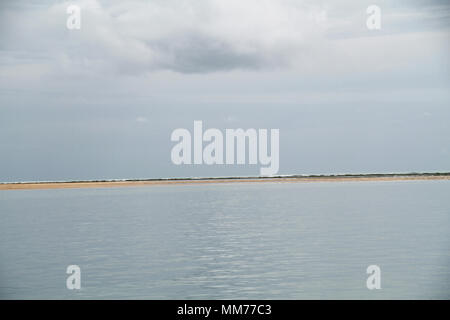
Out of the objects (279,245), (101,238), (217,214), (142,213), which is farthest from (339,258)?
(142,213)

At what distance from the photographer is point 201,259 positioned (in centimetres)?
4312

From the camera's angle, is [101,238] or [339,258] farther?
[101,238]

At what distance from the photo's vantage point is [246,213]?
80.4 m

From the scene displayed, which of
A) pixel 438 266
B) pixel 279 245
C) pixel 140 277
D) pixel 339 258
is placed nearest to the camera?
pixel 140 277
